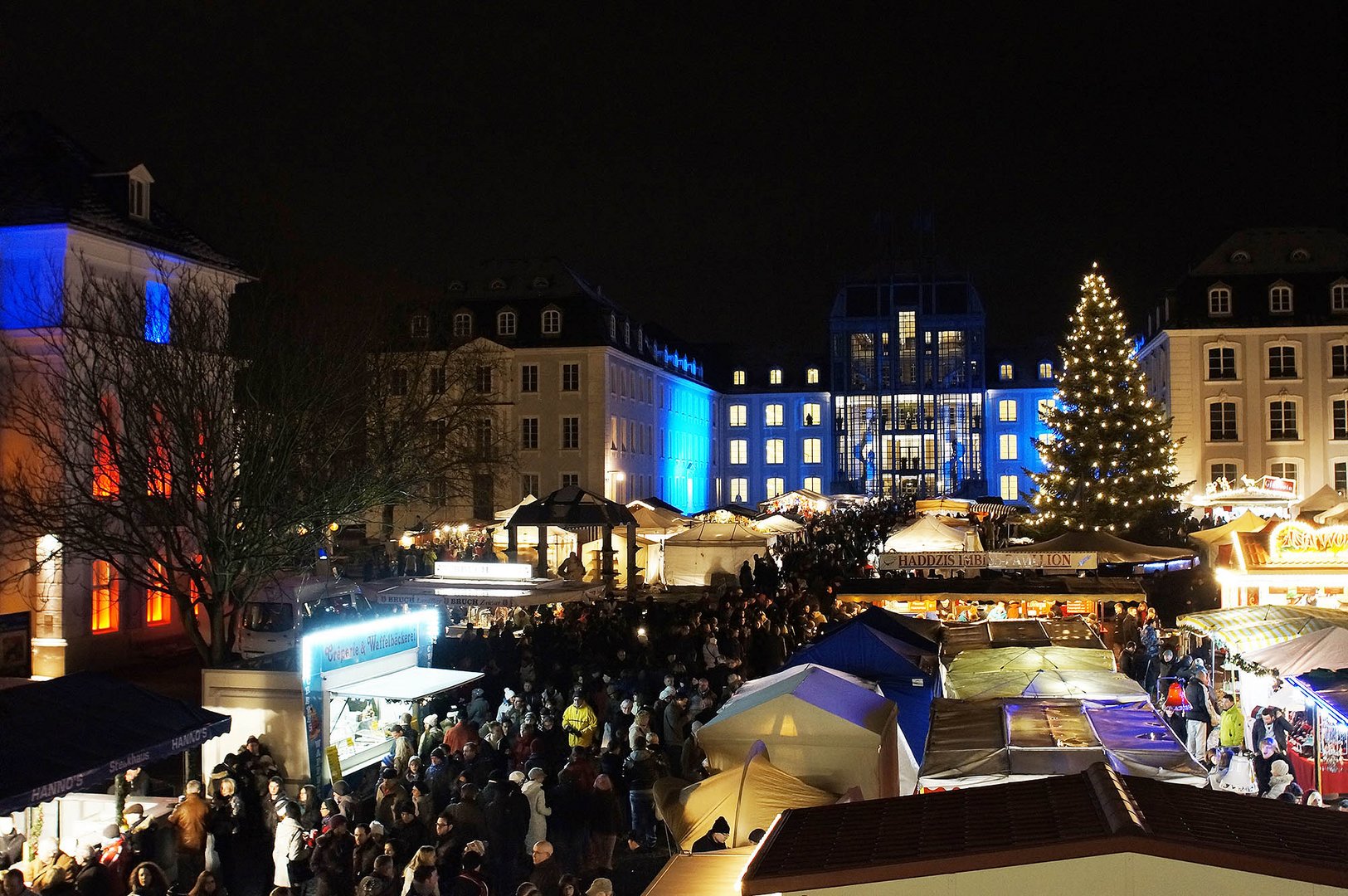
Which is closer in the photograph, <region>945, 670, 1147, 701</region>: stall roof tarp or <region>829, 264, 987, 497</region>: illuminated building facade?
<region>945, 670, 1147, 701</region>: stall roof tarp

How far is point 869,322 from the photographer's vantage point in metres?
68.6

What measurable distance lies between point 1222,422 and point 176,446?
37.8 m

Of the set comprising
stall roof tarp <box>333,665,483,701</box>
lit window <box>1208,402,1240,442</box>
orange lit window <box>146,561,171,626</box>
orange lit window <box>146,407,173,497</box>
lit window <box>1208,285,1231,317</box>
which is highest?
lit window <box>1208,285,1231,317</box>

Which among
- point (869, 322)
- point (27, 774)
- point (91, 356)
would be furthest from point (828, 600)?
point (869, 322)

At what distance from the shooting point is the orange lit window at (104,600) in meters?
22.4

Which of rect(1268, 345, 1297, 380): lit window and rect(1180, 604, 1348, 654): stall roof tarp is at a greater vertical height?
rect(1268, 345, 1297, 380): lit window

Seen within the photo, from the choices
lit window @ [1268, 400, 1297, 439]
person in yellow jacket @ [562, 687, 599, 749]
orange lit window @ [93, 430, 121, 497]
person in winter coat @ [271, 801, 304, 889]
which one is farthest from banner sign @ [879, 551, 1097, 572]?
lit window @ [1268, 400, 1297, 439]

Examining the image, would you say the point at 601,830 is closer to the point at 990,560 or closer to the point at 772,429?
the point at 990,560

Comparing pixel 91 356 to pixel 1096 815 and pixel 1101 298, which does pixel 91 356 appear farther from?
pixel 1101 298

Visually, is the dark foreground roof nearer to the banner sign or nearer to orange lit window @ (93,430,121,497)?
orange lit window @ (93,430,121,497)

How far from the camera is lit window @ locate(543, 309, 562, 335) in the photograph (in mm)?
49969

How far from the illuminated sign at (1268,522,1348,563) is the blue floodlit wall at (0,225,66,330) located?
807 inches

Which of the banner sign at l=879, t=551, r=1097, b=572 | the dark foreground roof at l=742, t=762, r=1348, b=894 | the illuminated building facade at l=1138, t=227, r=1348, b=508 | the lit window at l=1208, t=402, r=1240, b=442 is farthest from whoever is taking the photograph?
the lit window at l=1208, t=402, r=1240, b=442

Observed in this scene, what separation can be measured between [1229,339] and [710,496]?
3548 cm
